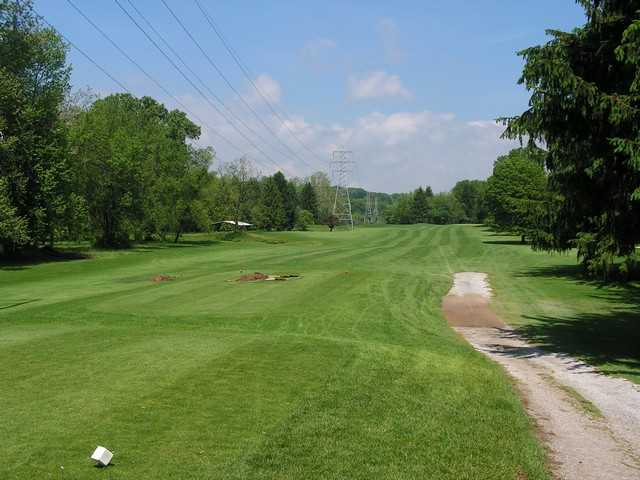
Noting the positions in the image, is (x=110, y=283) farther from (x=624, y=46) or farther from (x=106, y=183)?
(x=106, y=183)

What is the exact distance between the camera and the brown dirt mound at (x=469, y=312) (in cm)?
2088

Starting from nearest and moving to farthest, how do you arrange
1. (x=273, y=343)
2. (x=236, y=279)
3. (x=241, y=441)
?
(x=241, y=441), (x=273, y=343), (x=236, y=279)

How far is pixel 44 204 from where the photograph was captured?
158 ft

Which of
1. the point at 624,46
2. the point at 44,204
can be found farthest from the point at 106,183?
the point at 624,46

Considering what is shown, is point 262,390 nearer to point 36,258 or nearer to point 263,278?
point 263,278

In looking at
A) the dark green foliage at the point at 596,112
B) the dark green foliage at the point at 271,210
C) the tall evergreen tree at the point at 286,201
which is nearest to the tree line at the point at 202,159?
the dark green foliage at the point at 596,112

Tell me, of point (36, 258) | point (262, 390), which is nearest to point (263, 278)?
point (262, 390)

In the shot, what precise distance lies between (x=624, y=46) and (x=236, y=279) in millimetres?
22227

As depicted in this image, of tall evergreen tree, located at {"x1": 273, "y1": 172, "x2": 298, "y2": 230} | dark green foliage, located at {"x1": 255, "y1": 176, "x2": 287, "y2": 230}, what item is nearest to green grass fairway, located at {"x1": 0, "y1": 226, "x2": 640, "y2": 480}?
dark green foliage, located at {"x1": 255, "y1": 176, "x2": 287, "y2": 230}

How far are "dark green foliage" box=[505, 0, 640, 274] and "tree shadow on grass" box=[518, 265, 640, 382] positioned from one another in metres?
2.43

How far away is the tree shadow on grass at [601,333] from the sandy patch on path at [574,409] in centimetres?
70

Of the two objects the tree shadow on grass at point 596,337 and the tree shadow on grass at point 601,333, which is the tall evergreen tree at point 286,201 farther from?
the tree shadow on grass at point 596,337

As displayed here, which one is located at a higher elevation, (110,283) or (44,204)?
(44,204)

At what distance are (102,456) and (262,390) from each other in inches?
143
